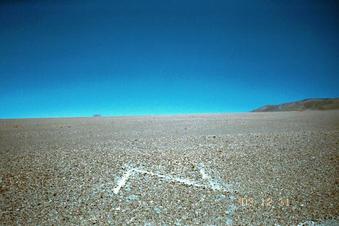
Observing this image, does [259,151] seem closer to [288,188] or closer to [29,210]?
[288,188]

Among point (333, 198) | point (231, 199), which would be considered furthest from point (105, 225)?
point (333, 198)

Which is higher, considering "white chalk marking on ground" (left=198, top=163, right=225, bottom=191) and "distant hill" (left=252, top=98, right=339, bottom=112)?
"distant hill" (left=252, top=98, right=339, bottom=112)

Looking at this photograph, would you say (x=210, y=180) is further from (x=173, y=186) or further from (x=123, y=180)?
(x=123, y=180)

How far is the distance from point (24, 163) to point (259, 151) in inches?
333
